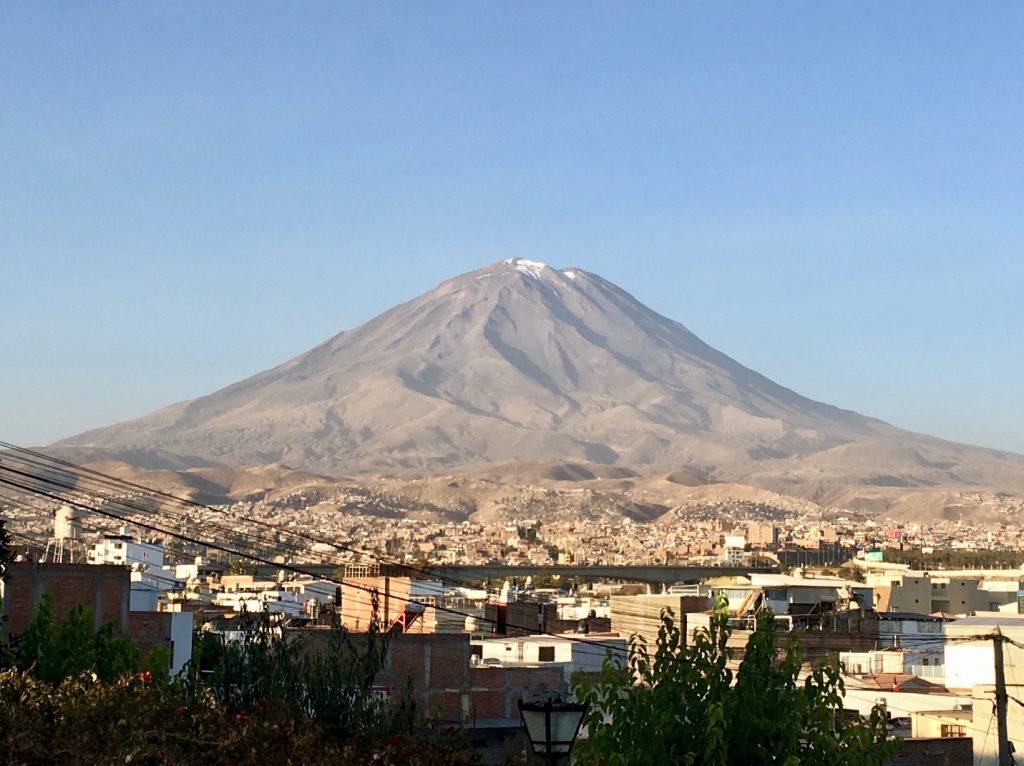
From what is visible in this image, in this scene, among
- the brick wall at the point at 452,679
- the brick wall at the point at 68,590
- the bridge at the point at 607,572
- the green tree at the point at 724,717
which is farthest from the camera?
the bridge at the point at 607,572

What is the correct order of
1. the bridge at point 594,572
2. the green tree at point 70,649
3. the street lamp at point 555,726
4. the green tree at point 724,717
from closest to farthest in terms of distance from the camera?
the green tree at point 724,717, the street lamp at point 555,726, the green tree at point 70,649, the bridge at point 594,572

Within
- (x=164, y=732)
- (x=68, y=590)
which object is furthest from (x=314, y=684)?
(x=68, y=590)

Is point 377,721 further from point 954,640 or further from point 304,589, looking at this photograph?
point 304,589

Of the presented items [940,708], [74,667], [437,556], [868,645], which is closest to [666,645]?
[74,667]

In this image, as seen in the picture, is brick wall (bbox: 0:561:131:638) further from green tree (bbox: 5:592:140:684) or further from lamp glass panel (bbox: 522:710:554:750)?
lamp glass panel (bbox: 522:710:554:750)

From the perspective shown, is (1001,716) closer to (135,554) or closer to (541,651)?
(541,651)

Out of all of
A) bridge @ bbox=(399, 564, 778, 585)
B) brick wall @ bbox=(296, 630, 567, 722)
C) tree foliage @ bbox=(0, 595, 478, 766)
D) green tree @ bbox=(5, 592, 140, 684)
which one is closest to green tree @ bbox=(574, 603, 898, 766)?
tree foliage @ bbox=(0, 595, 478, 766)

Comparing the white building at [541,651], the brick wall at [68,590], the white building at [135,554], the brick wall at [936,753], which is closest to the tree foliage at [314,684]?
the brick wall at [936,753]

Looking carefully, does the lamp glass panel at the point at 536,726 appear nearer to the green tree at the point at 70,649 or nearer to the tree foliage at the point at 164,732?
the tree foliage at the point at 164,732
